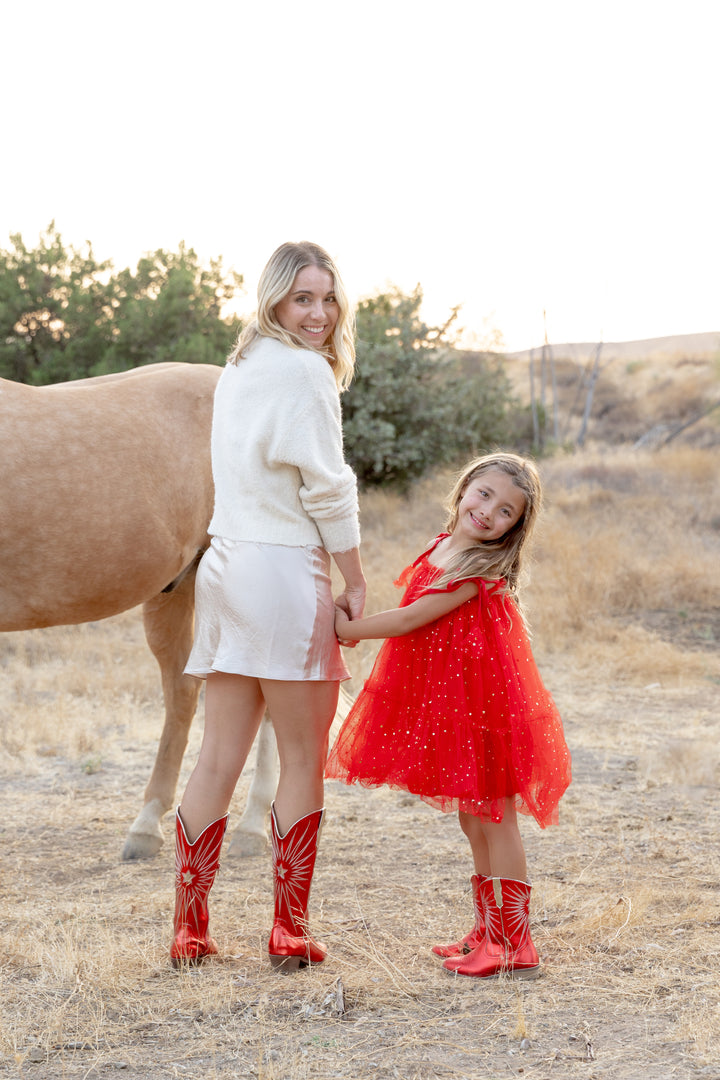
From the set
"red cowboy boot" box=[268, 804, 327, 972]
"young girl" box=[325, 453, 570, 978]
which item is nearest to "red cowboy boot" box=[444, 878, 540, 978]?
"young girl" box=[325, 453, 570, 978]

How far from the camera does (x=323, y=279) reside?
258 centimetres

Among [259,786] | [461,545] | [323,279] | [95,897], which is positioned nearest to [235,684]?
[461,545]

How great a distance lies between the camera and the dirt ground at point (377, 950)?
7.40ft

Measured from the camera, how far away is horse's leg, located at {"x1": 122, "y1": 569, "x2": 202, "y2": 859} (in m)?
4.01

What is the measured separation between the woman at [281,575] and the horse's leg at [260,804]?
1.24 m

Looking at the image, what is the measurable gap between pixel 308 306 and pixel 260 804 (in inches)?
90.5

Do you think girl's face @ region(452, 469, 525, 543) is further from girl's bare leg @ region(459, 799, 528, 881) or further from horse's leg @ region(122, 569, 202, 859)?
horse's leg @ region(122, 569, 202, 859)

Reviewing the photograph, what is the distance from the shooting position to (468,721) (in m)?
2.62

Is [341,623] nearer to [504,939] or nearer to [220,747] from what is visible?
[220,747]

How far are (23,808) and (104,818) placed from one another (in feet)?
1.37

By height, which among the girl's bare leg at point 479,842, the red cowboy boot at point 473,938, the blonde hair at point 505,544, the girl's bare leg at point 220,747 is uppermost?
the blonde hair at point 505,544

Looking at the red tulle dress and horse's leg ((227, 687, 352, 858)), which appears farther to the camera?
horse's leg ((227, 687, 352, 858))

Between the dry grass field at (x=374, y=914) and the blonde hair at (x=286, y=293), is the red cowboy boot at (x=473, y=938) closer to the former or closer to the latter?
the dry grass field at (x=374, y=914)

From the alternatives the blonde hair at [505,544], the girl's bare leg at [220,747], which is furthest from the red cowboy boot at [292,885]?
the blonde hair at [505,544]
